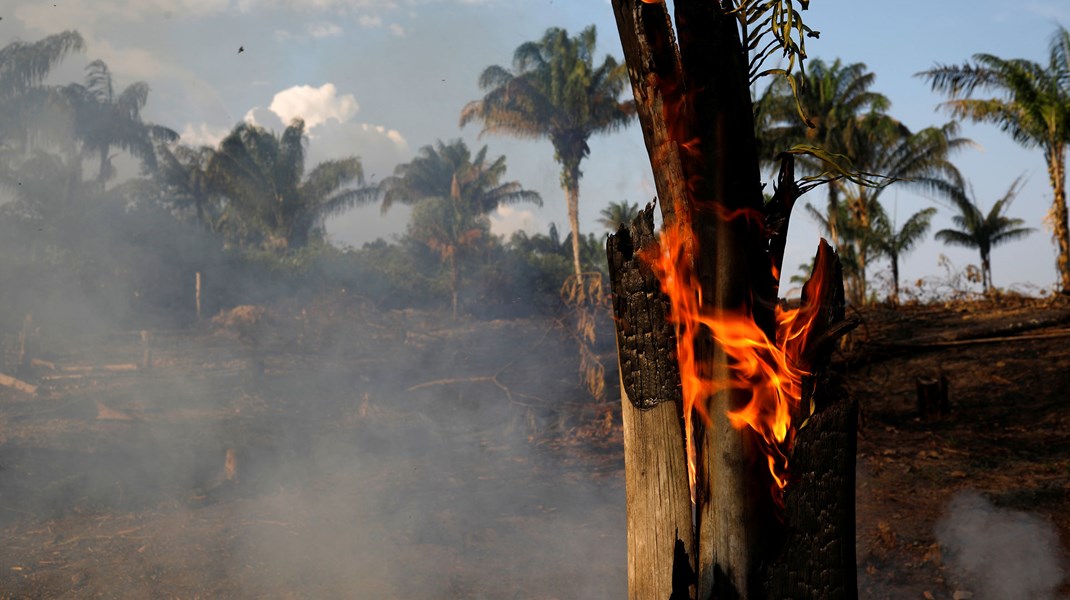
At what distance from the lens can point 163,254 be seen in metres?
24.7

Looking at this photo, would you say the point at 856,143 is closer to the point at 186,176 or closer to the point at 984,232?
the point at 984,232

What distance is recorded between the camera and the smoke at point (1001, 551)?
16.9 feet

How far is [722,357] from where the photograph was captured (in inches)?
91.1

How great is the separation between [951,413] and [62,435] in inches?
600

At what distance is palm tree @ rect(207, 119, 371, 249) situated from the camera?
31516 mm

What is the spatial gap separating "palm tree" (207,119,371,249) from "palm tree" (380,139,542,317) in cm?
305

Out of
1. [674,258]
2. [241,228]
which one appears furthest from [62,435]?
[241,228]

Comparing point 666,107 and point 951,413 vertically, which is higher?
point 666,107

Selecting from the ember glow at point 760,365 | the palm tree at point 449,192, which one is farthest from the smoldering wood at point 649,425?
the palm tree at point 449,192

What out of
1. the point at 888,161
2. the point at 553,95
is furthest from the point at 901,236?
the point at 553,95

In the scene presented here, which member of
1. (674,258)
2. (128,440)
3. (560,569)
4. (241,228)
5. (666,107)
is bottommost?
(560,569)

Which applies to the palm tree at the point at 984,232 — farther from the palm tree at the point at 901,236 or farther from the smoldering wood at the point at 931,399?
the smoldering wood at the point at 931,399

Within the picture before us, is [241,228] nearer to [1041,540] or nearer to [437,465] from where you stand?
[437,465]

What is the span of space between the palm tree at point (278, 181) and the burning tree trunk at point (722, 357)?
32025mm
